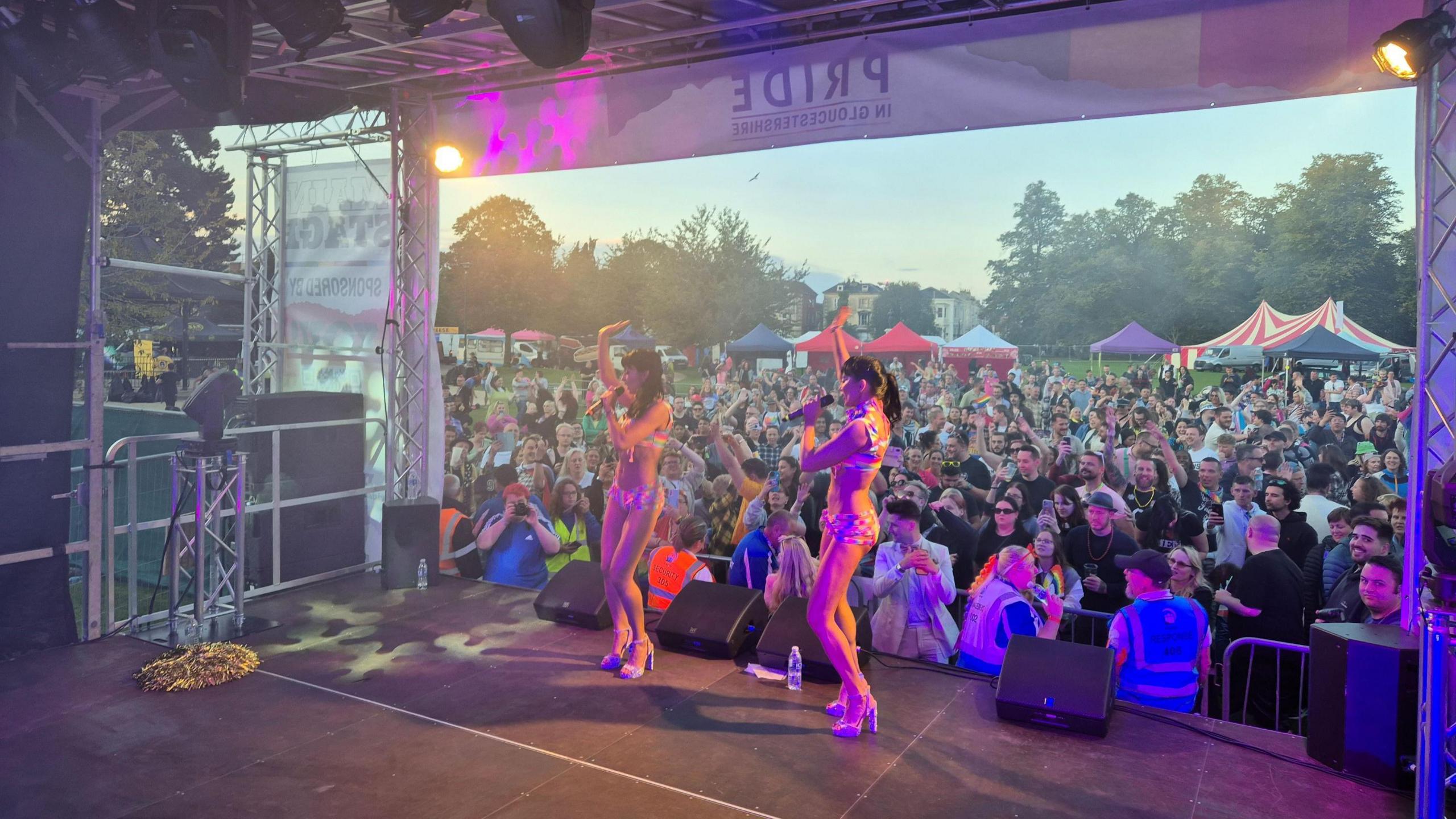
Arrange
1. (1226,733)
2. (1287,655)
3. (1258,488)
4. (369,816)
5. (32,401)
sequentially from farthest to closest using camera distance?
(1258,488) → (32,401) → (1287,655) → (1226,733) → (369,816)

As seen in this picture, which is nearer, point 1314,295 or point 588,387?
point 1314,295

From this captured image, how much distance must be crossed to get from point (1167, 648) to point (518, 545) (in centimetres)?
469

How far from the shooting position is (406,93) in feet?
22.9

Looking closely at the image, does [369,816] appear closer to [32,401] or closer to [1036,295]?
[32,401]

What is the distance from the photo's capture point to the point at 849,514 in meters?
4.31

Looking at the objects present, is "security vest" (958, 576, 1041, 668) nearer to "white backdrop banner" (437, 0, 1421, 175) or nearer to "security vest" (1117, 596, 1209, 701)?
"security vest" (1117, 596, 1209, 701)

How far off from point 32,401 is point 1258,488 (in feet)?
24.9

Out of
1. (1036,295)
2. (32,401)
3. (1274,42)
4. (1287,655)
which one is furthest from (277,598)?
(1274,42)

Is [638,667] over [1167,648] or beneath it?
beneath

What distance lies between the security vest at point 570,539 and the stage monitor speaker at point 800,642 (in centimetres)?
266

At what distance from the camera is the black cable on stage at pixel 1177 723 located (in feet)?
12.8

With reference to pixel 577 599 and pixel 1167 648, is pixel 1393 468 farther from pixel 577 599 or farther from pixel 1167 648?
pixel 577 599

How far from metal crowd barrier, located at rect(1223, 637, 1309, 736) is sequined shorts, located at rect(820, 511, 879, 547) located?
1976mm

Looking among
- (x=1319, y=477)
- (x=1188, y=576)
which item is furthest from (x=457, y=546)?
(x=1319, y=477)
